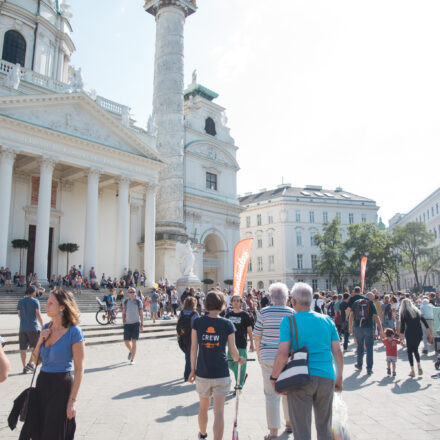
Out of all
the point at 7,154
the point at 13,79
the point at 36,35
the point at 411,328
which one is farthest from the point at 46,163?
the point at 411,328

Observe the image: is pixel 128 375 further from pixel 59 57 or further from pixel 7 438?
pixel 59 57

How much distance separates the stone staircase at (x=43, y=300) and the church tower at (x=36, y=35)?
59.5 ft

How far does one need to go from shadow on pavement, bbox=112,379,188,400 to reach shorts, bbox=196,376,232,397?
107 inches

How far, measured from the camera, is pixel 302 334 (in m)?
3.72

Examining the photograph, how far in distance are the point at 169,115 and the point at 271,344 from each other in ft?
96.7

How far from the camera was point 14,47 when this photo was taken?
3366cm

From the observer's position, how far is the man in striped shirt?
4809mm

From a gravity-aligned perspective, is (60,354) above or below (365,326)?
above

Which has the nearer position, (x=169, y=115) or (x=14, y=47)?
(x=169, y=115)

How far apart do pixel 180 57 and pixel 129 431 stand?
3169 centimetres

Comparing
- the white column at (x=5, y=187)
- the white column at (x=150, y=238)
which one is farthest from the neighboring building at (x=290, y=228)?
the white column at (x=5, y=187)

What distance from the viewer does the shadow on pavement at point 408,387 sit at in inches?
290

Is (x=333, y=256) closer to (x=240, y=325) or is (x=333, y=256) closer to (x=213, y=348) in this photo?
(x=240, y=325)

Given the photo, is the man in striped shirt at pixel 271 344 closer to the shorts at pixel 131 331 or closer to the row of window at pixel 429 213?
the shorts at pixel 131 331
